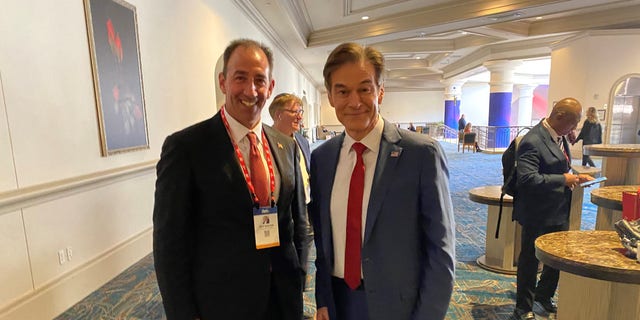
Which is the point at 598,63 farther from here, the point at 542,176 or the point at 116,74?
the point at 116,74

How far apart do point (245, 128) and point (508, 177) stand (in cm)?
226

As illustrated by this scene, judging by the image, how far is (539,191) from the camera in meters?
2.42

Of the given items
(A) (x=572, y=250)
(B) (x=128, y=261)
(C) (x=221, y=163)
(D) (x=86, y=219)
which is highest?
(C) (x=221, y=163)

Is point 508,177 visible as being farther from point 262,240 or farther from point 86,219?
point 86,219

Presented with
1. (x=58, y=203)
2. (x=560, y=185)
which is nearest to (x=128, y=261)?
(x=58, y=203)

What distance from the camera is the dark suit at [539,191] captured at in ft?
7.85

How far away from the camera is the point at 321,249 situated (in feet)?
4.58

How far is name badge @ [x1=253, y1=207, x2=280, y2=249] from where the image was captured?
1.28m

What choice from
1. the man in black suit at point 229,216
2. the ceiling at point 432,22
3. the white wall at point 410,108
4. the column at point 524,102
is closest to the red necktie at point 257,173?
the man in black suit at point 229,216

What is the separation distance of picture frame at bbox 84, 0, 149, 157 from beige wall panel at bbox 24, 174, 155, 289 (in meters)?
0.45

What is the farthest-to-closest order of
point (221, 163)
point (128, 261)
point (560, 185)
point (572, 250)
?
point (128, 261), point (560, 185), point (572, 250), point (221, 163)

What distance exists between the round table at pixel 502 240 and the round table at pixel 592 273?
58.0 inches

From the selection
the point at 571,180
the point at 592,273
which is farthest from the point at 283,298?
the point at 571,180

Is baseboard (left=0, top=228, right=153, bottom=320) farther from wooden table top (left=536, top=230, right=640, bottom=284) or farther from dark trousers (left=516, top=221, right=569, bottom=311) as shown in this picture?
dark trousers (left=516, top=221, right=569, bottom=311)
